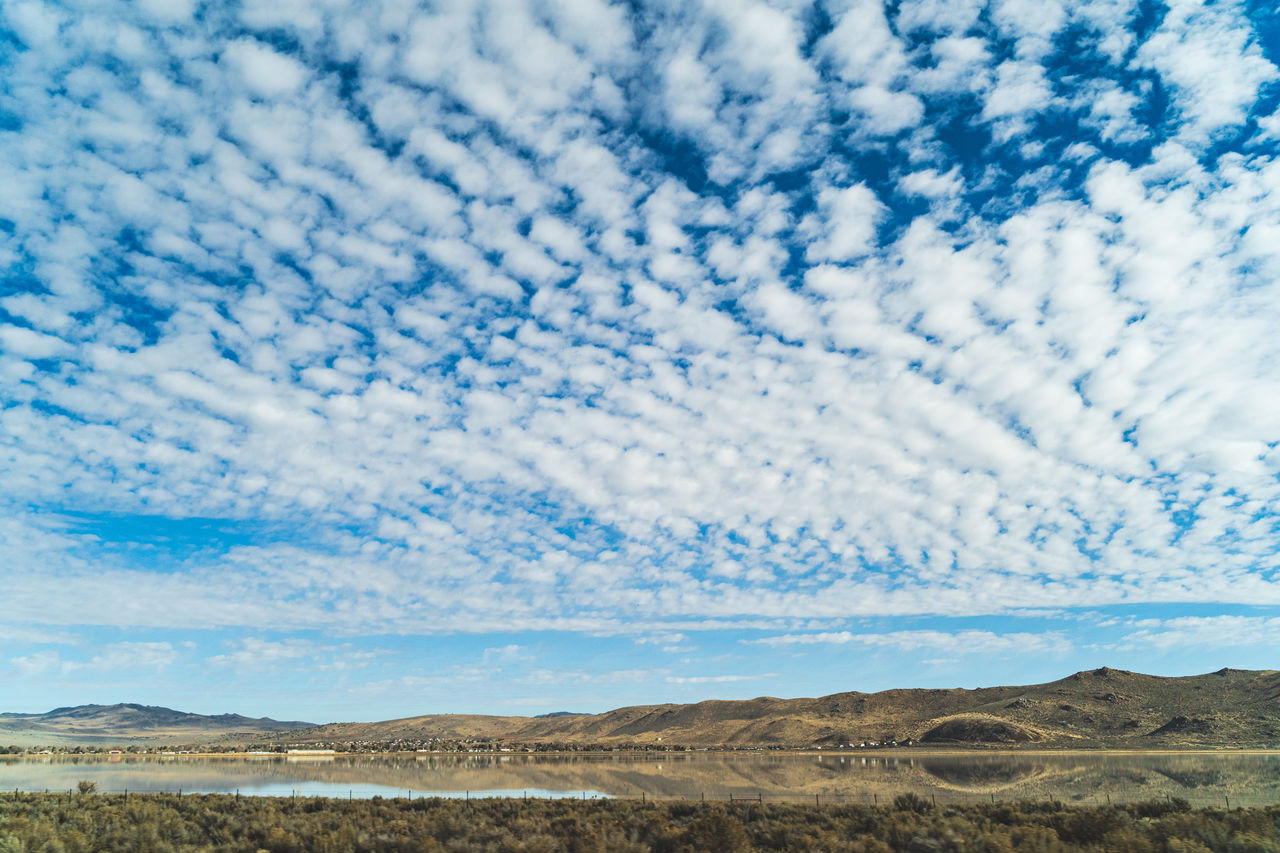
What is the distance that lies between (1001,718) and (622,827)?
92.3 metres

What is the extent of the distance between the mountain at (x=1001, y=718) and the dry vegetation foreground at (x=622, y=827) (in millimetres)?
70477

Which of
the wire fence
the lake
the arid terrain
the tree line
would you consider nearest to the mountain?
the arid terrain

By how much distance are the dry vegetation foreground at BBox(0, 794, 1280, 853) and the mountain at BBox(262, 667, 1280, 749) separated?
70477mm

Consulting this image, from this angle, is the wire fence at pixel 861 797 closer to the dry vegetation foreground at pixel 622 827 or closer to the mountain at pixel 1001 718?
the dry vegetation foreground at pixel 622 827

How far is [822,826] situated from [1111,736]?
86.4 meters

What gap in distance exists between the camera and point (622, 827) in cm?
2103

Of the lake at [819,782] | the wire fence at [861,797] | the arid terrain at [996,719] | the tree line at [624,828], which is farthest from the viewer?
the arid terrain at [996,719]

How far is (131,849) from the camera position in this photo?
19594mm

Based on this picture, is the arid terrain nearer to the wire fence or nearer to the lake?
the lake

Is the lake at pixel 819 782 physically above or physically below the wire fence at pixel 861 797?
below

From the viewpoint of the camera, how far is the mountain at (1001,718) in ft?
276

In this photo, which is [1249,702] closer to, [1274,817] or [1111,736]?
[1111,736]

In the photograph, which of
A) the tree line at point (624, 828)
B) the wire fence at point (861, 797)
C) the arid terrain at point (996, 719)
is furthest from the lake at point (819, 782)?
the arid terrain at point (996, 719)

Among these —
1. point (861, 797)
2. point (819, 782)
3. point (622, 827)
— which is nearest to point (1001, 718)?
point (819, 782)
